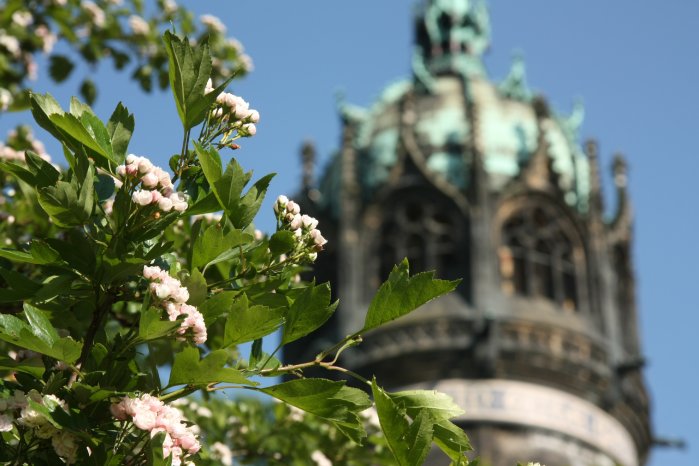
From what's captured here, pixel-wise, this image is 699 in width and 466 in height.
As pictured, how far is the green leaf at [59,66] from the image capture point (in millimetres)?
10273

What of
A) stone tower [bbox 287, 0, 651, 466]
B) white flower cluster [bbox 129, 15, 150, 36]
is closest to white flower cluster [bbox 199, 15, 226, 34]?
white flower cluster [bbox 129, 15, 150, 36]

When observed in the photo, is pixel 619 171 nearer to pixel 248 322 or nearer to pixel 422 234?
pixel 422 234

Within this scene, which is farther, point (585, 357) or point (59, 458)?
point (585, 357)

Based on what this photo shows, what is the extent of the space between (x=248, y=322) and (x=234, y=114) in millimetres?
817

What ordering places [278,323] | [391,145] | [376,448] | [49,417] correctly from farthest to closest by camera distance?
[391,145]
[376,448]
[278,323]
[49,417]

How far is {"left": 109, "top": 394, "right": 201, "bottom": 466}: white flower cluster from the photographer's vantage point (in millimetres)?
4539

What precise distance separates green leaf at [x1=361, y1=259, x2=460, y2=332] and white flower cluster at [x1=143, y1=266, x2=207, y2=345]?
0.57m

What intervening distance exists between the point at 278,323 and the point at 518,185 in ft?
120

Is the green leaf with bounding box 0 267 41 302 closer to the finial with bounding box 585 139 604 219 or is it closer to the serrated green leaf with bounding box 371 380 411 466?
the serrated green leaf with bounding box 371 380 411 466

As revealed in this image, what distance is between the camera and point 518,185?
135 ft

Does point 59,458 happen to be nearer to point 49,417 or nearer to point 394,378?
point 49,417

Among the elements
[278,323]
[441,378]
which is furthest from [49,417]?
[441,378]

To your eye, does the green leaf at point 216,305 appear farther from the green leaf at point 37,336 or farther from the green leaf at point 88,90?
the green leaf at point 88,90

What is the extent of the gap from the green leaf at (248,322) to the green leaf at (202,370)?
6.8 inches
